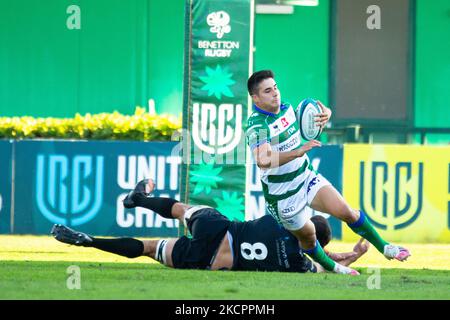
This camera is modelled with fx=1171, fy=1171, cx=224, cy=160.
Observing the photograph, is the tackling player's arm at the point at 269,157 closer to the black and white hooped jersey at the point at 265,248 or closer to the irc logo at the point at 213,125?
the black and white hooped jersey at the point at 265,248

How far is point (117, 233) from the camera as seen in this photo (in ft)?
49.6

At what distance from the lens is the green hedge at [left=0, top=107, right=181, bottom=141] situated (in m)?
15.5

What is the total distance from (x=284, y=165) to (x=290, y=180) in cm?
15

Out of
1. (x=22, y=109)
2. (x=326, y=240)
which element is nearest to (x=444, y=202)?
(x=326, y=240)

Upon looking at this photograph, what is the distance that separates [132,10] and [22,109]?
244cm

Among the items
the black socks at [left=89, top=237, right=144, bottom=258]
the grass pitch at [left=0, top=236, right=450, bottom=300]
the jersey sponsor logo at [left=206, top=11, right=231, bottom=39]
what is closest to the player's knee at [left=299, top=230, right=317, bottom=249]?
the grass pitch at [left=0, top=236, right=450, bottom=300]

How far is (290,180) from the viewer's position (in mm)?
10797

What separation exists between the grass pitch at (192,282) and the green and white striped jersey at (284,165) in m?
0.90

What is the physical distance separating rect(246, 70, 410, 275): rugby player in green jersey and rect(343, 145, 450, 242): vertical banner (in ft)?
14.6

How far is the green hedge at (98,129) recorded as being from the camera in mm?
15500

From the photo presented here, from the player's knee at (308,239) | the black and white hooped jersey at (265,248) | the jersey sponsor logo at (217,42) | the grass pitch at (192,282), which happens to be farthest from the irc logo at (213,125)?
the player's knee at (308,239)

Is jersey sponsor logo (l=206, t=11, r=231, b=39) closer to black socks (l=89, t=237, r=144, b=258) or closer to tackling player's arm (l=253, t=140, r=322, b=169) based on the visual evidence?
tackling player's arm (l=253, t=140, r=322, b=169)

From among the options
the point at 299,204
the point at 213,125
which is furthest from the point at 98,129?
the point at 299,204
